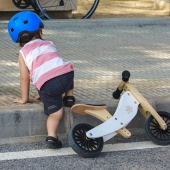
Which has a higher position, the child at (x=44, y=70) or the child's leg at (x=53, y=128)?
the child at (x=44, y=70)

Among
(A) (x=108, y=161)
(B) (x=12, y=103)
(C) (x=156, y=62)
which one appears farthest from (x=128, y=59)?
(A) (x=108, y=161)

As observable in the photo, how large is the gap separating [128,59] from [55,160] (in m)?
2.98

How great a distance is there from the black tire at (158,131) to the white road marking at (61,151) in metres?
0.07

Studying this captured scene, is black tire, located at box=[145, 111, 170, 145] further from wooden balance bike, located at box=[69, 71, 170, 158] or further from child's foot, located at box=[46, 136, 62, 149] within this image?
child's foot, located at box=[46, 136, 62, 149]

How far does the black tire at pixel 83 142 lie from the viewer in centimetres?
485

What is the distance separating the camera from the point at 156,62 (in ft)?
24.6

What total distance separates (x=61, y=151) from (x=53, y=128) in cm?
22

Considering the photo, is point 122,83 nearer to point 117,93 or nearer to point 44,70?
point 117,93

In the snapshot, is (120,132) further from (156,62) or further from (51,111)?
(156,62)

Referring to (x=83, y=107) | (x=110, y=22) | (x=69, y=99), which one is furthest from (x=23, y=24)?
(x=110, y=22)

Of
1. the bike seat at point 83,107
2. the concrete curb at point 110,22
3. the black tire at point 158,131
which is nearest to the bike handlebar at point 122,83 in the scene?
the bike seat at point 83,107

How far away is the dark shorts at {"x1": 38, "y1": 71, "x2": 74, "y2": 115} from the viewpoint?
515 cm

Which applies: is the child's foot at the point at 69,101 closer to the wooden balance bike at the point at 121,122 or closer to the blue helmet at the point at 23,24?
the wooden balance bike at the point at 121,122

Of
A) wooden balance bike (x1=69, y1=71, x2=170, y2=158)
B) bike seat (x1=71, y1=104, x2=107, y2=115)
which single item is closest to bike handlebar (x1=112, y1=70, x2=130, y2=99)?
wooden balance bike (x1=69, y1=71, x2=170, y2=158)
